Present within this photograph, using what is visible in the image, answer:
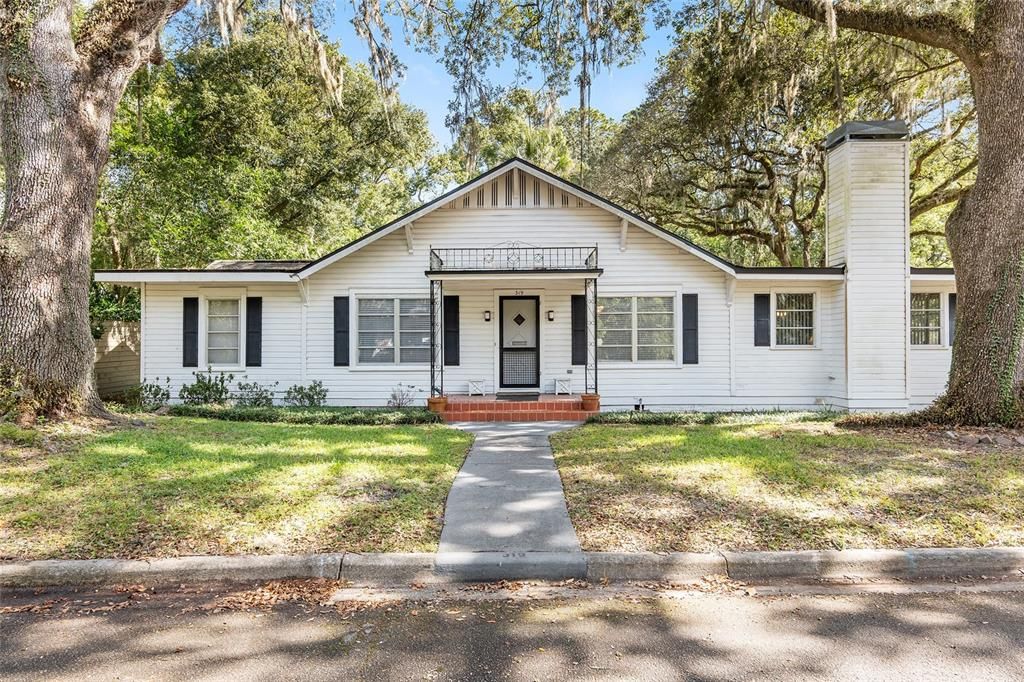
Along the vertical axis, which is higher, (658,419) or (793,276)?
(793,276)

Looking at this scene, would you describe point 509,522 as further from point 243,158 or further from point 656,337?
point 243,158

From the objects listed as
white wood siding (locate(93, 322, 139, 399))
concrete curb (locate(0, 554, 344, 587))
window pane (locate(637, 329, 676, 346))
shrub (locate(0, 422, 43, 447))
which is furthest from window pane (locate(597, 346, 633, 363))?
white wood siding (locate(93, 322, 139, 399))

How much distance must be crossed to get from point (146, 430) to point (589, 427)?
671 centimetres

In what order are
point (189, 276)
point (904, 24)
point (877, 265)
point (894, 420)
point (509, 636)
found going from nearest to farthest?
point (509, 636) < point (894, 420) < point (904, 24) < point (877, 265) < point (189, 276)

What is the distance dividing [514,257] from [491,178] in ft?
5.87

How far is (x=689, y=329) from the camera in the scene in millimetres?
12031

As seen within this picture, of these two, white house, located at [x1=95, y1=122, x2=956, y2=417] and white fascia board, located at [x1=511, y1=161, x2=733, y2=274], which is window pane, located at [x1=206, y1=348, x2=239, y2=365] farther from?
white fascia board, located at [x1=511, y1=161, x2=733, y2=274]

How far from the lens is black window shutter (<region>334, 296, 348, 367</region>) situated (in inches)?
480

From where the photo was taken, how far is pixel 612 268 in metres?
12.2

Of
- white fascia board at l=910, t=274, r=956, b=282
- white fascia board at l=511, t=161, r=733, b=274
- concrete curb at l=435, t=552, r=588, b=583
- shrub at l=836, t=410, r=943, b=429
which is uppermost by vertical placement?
white fascia board at l=511, t=161, r=733, b=274

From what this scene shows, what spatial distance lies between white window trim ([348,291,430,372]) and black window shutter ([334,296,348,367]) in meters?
0.11

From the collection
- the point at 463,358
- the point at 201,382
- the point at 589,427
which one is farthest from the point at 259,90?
the point at 589,427

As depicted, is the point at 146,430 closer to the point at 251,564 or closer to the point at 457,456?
the point at 457,456

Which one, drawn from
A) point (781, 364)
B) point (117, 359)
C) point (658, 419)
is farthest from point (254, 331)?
point (781, 364)
